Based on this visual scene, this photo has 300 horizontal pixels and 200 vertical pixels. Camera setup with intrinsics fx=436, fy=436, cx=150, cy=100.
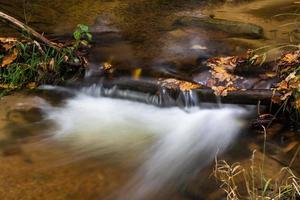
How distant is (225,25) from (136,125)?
3096 millimetres

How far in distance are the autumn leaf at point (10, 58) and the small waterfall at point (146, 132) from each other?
931 millimetres

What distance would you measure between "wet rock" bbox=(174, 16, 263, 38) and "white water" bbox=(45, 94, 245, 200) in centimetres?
245

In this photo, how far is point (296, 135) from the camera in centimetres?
474

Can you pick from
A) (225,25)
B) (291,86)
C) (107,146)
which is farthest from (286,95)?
(225,25)

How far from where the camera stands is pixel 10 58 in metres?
6.08

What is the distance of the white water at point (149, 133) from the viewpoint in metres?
4.68

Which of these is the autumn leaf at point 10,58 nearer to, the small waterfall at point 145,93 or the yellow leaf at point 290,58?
the small waterfall at point 145,93

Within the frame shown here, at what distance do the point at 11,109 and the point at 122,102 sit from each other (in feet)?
4.77

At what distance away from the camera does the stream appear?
13.9ft

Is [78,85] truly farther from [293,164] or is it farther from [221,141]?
[293,164]

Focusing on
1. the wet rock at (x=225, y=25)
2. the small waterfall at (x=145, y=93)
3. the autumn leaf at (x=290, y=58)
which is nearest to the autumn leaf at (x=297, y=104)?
the autumn leaf at (x=290, y=58)

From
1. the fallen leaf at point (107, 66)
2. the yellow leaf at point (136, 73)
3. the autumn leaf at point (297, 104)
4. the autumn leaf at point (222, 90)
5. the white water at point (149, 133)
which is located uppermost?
the fallen leaf at point (107, 66)

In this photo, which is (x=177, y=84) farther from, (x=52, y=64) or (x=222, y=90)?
(x=52, y=64)

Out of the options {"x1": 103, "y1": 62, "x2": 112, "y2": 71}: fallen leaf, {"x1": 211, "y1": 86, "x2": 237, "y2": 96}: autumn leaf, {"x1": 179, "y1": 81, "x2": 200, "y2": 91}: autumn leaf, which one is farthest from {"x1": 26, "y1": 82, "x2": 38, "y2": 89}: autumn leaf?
{"x1": 211, "y1": 86, "x2": 237, "y2": 96}: autumn leaf
